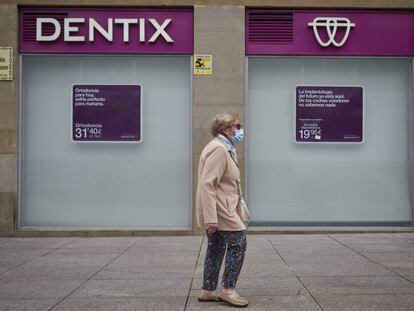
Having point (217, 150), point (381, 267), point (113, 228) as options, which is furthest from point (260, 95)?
point (217, 150)

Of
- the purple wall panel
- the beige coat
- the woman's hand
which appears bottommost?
the woman's hand

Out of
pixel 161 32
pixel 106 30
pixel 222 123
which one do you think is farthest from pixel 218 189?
pixel 106 30

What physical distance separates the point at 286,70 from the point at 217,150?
18.0 ft

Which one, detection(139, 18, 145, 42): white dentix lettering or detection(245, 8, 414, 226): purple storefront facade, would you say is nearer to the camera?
detection(139, 18, 145, 42): white dentix lettering

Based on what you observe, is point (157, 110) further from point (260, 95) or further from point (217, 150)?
point (217, 150)

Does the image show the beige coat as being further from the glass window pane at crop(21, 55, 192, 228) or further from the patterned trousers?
the glass window pane at crop(21, 55, 192, 228)

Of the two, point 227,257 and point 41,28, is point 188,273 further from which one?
point 41,28

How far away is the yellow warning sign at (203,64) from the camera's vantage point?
33.6 feet

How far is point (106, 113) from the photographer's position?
10.3 m

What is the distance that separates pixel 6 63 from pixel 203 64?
351 centimetres

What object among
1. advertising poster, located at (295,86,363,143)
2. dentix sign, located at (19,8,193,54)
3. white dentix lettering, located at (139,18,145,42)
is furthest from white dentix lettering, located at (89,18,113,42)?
advertising poster, located at (295,86,363,143)

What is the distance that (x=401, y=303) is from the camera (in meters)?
5.36

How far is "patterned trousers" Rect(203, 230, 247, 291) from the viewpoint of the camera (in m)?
5.42

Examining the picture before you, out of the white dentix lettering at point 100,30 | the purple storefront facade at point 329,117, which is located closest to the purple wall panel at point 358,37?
the purple storefront facade at point 329,117
